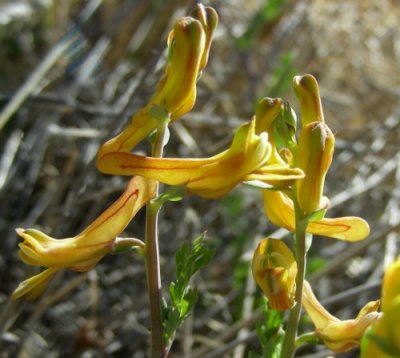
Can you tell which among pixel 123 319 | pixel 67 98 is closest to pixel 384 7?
pixel 67 98

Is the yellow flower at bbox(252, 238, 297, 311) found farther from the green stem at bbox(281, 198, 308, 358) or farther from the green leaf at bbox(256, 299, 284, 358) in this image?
the green leaf at bbox(256, 299, 284, 358)

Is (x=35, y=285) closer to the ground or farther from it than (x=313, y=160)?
closer to the ground

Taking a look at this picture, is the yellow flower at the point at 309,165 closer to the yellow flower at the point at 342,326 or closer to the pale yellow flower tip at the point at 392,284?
the yellow flower at the point at 342,326

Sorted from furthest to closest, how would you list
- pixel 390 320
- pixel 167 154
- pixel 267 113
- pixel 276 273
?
1. pixel 167 154
2. pixel 267 113
3. pixel 276 273
4. pixel 390 320

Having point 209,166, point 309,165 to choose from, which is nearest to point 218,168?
point 209,166

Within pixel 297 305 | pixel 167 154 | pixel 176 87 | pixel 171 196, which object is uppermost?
pixel 176 87

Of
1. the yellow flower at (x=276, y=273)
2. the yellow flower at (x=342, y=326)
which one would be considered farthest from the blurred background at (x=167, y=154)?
the yellow flower at (x=276, y=273)

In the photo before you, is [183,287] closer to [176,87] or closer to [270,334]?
[270,334]

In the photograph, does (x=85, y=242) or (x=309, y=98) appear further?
(x=309, y=98)

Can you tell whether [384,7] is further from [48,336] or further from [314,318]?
[314,318]
